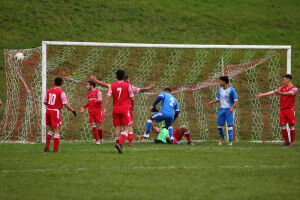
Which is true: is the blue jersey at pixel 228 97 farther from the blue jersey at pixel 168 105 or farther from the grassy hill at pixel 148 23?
the grassy hill at pixel 148 23

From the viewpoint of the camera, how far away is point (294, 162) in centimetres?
903

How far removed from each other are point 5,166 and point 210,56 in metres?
21.0

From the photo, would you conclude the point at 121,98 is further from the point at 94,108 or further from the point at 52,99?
the point at 94,108

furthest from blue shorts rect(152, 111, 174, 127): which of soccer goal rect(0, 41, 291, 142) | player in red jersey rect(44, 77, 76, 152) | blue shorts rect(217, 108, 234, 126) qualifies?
player in red jersey rect(44, 77, 76, 152)

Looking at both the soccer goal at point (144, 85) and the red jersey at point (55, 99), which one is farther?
the soccer goal at point (144, 85)

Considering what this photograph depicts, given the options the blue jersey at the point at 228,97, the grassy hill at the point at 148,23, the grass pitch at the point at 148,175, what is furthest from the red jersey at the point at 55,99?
the grassy hill at the point at 148,23

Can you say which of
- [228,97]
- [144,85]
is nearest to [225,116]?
[228,97]

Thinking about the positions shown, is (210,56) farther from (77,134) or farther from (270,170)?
(270,170)

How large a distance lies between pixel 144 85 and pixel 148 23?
44.5ft

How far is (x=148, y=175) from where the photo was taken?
24.7 feet

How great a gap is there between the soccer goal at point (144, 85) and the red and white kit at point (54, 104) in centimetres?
320

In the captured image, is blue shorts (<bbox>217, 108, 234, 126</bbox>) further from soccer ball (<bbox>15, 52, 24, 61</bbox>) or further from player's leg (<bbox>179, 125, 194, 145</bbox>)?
soccer ball (<bbox>15, 52, 24, 61</bbox>)

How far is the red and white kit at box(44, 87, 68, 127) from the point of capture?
428 inches

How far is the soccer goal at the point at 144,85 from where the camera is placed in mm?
15773
